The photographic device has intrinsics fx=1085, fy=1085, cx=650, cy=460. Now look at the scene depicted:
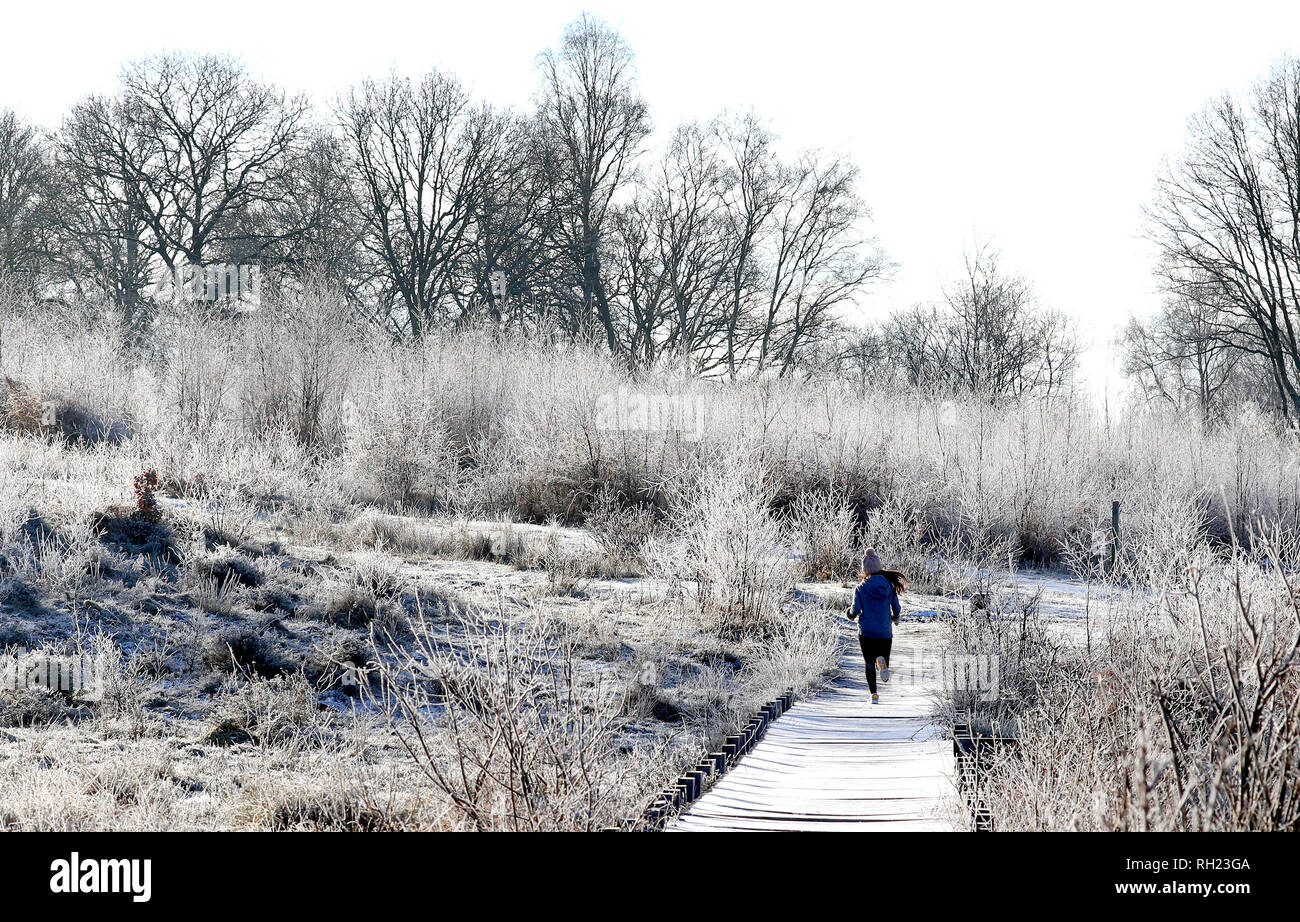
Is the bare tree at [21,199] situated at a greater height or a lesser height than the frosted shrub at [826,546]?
greater

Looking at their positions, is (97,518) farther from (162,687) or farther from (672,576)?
(672,576)

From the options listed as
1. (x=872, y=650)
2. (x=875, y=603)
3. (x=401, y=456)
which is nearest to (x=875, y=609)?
(x=875, y=603)

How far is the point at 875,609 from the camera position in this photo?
327 inches

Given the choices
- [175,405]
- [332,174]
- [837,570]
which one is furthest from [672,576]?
[332,174]

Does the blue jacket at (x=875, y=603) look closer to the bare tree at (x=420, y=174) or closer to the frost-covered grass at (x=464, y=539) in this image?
the frost-covered grass at (x=464, y=539)

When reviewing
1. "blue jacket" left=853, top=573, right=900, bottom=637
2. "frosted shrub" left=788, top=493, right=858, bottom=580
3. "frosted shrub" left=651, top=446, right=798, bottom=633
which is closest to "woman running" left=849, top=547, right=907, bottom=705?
"blue jacket" left=853, top=573, right=900, bottom=637

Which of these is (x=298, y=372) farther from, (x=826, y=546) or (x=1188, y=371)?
(x=1188, y=371)

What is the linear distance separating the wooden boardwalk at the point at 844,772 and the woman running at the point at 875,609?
39cm

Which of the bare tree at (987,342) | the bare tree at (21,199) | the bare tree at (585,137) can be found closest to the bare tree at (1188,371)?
the bare tree at (987,342)

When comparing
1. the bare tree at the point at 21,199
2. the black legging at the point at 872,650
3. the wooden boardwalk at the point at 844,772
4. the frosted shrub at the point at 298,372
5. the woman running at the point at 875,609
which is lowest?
the wooden boardwalk at the point at 844,772

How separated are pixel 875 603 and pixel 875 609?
5 centimetres

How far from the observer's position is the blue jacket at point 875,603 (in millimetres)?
8281

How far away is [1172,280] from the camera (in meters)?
25.0

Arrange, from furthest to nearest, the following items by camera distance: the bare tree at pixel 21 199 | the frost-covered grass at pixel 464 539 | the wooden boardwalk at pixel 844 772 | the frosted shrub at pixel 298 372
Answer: the bare tree at pixel 21 199, the frosted shrub at pixel 298 372, the frost-covered grass at pixel 464 539, the wooden boardwalk at pixel 844 772
